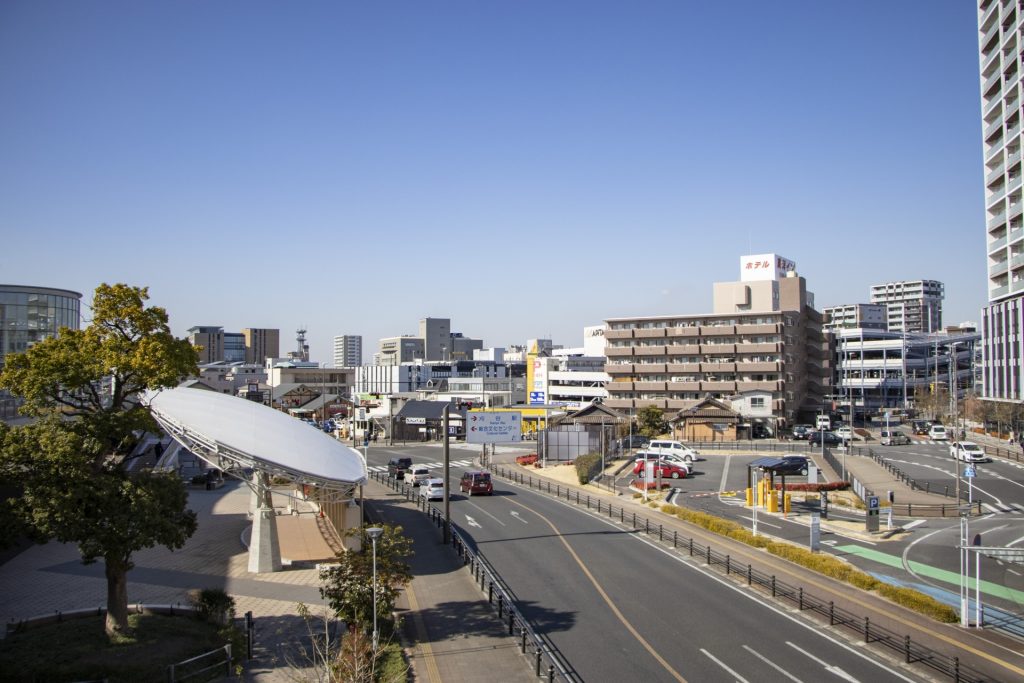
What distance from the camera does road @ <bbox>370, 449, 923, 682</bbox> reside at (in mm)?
18281

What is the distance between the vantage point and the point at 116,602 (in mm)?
20047

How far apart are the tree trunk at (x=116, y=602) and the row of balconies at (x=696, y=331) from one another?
7692 centimetres

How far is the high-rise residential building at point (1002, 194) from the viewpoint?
5988 centimetres

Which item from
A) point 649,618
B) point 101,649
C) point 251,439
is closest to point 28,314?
point 251,439

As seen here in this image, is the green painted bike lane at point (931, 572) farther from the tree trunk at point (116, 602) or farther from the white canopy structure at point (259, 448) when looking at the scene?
the tree trunk at point (116, 602)

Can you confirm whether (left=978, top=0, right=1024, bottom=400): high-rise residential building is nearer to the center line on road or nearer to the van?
the van

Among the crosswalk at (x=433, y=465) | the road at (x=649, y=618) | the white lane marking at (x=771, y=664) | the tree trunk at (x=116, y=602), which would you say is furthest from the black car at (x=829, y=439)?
the tree trunk at (x=116, y=602)

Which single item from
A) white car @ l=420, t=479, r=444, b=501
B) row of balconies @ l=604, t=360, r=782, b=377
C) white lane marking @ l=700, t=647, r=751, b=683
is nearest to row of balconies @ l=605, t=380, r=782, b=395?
row of balconies @ l=604, t=360, r=782, b=377

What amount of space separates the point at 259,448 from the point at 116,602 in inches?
261

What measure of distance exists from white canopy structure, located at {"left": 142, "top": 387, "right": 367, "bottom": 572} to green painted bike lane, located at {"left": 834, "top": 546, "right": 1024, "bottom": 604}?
21.4 m

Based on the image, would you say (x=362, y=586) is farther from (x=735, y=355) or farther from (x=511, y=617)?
(x=735, y=355)

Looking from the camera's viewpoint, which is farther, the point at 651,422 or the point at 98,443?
the point at 651,422

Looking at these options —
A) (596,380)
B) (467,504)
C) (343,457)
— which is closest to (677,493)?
(467,504)

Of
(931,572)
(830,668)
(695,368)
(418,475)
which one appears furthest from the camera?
(695,368)
